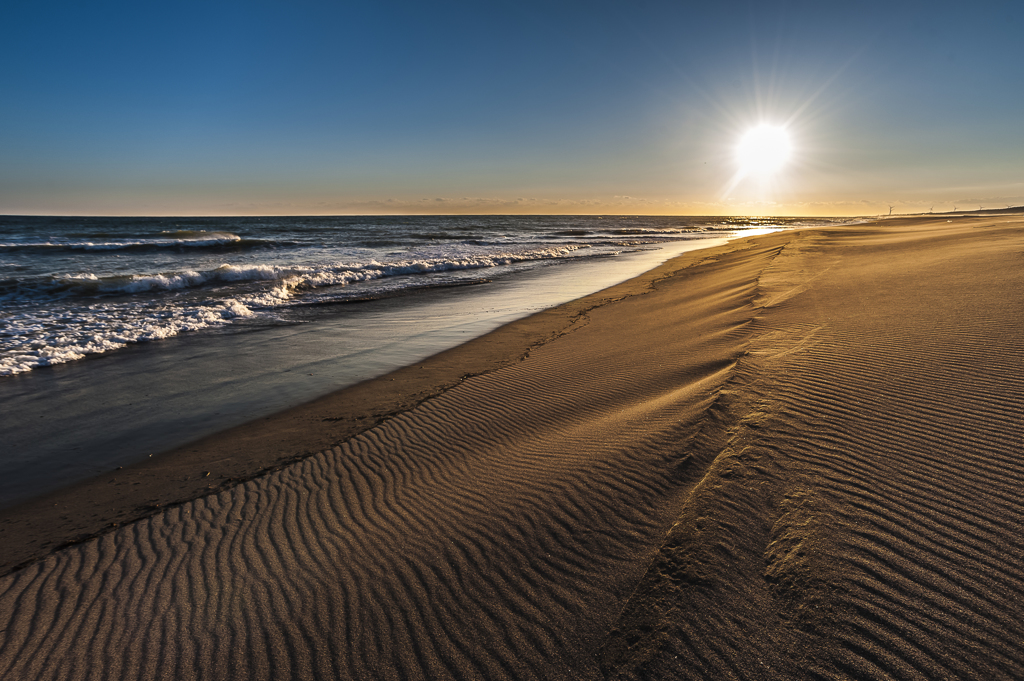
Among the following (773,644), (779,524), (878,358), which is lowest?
(773,644)

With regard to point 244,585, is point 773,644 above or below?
above

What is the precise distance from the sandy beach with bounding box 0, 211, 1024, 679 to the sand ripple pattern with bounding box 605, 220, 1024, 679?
0.6 inches

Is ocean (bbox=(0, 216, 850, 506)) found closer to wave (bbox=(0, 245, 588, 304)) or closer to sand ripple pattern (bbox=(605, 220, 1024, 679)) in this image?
wave (bbox=(0, 245, 588, 304))

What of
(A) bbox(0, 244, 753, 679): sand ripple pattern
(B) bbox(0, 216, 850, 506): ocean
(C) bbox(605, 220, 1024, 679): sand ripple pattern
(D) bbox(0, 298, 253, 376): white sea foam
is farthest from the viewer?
(D) bbox(0, 298, 253, 376): white sea foam

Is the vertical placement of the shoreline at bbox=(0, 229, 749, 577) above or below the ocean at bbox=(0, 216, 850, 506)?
below

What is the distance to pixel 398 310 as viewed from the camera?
13.3 meters

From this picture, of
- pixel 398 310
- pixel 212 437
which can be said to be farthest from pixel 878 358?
pixel 398 310

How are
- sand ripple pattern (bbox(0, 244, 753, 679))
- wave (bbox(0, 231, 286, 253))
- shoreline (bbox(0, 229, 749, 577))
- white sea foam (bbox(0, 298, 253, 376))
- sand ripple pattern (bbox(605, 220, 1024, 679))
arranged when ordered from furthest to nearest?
wave (bbox(0, 231, 286, 253)), white sea foam (bbox(0, 298, 253, 376)), shoreline (bbox(0, 229, 749, 577)), sand ripple pattern (bbox(0, 244, 753, 679)), sand ripple pattern (bbox(605, 220, 1024, 679))

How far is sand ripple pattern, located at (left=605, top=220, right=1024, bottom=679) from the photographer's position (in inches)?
87.1

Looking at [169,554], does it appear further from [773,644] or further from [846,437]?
[846,437]

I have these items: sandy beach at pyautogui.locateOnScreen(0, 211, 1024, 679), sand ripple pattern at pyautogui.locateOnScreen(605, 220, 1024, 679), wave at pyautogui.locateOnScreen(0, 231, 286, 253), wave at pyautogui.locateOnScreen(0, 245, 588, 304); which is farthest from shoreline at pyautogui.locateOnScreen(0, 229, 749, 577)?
wave at pyautogui.locateOnScreen(0, 231, 286, 253)

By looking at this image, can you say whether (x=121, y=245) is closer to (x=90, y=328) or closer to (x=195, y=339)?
(x=90, y=328)

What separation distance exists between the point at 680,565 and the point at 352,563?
228 centimetres

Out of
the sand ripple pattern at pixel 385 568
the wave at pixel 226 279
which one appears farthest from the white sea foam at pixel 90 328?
the sand ripple pattern at pixel 385 568
